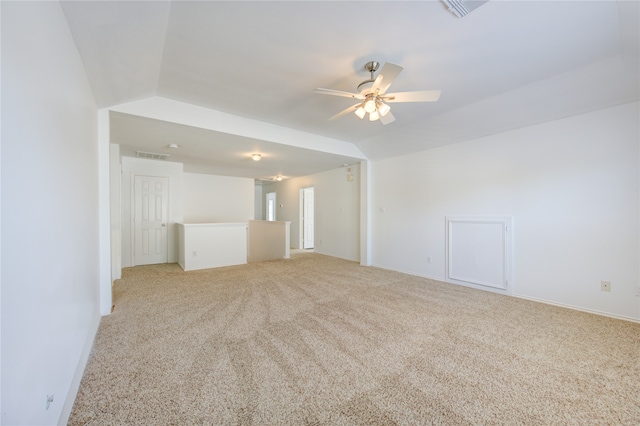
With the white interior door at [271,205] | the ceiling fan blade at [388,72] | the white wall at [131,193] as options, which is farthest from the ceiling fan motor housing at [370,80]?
the white interior door at [271,205]

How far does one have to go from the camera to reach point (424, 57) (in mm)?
2268

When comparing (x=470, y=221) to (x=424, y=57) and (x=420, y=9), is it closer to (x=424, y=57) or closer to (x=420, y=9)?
(x=424, y=57)

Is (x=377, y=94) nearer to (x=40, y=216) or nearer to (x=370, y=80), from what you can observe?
(x=370, y=80)

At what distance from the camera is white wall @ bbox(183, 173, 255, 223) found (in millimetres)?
6699

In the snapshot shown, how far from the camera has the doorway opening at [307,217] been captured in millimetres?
8047

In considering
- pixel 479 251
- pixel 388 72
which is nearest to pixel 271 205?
pixel 479 251

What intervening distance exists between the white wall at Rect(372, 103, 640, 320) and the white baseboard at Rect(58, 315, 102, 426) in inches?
180

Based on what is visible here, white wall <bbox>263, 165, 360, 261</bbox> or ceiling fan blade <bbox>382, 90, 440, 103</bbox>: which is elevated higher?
ceiling fan blade <bbox>382, 90, 440, 103</bbox>

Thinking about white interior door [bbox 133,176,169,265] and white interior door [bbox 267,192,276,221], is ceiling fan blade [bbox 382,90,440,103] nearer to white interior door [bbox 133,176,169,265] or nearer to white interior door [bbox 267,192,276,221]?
white interior door [bbox 133,176,169,265]

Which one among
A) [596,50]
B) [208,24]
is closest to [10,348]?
[208,24]

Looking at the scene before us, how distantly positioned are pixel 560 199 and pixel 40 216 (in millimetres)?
4687

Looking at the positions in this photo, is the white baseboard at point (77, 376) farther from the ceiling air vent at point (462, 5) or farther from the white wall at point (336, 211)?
the white wall at point (336, 211)

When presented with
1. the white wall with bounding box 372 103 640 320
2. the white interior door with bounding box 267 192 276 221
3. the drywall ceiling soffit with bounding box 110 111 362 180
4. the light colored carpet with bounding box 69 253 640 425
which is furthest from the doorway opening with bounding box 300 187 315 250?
the light colored carpet with bounding box 69 253 640 425

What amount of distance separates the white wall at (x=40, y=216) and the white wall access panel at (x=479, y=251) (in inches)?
180
